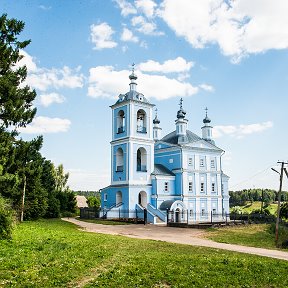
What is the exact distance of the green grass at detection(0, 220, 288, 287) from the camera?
9.45 m

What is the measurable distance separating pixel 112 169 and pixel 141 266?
94.6 feet

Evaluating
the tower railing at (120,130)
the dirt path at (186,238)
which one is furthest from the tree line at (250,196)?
the dirt path at (186,238)

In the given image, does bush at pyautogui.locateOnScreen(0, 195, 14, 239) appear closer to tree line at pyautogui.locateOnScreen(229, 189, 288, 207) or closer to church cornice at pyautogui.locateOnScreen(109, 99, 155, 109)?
church cornice at pyautogui.locateOnScreen(109, 99, 155, 109)

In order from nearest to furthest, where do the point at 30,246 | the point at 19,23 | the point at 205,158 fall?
the point at 30,246, the point at 19,23, the point at 205,158

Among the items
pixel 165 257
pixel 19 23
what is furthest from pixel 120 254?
pixel 19 23

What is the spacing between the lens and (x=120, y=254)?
42.0ft

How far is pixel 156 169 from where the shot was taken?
3997 cm

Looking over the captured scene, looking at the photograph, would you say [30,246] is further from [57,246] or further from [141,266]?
[141,266]

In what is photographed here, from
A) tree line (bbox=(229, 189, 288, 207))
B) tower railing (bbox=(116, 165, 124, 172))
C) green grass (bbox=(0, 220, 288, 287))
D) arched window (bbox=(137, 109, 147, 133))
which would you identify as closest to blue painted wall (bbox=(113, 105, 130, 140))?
arched window (bbox=(137, 109, 147, 133))

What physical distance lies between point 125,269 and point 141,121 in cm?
2983

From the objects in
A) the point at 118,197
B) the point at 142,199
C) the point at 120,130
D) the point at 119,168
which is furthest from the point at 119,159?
the point at 142,199

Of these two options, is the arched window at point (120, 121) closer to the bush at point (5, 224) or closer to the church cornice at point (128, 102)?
the church cornice at point (128, 102)

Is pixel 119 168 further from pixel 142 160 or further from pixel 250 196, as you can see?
pixel 250 196

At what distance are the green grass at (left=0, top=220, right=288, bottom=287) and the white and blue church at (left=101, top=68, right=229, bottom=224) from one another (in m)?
21.3
